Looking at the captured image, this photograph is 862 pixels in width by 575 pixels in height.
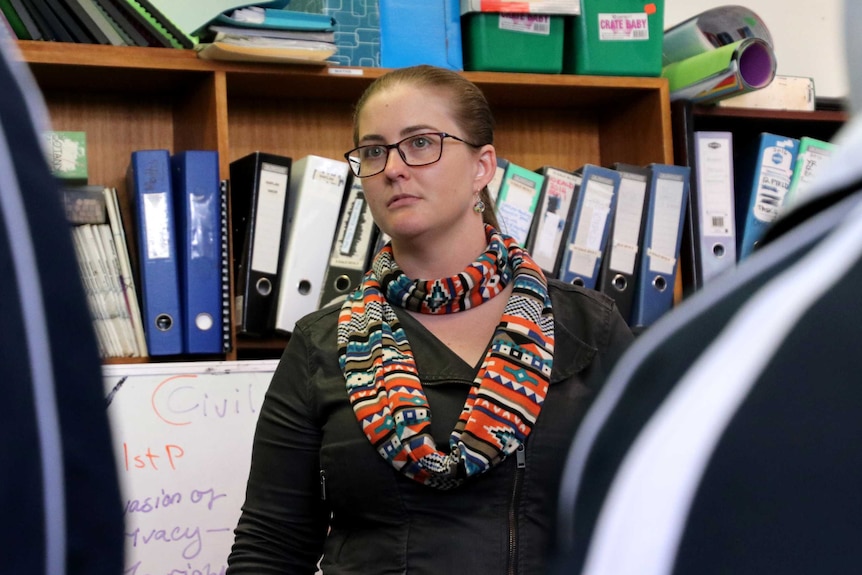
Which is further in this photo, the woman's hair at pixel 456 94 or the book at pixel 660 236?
the book at pixel 660 236

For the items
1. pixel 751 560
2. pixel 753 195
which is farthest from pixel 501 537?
pixel 753 195

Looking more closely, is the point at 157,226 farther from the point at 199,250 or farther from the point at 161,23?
the point at 161,23

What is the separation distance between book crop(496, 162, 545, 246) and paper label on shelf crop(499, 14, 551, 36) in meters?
0.30

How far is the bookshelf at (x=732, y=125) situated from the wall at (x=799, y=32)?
310 mm

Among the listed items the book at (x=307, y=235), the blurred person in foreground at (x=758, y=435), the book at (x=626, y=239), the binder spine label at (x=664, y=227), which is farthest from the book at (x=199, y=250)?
the blurred person in foreground at (x=758, y=435)

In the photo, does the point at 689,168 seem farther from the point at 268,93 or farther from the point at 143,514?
the point at 143,514

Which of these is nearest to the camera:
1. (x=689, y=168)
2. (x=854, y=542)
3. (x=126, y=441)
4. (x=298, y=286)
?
(x=854, y=542)

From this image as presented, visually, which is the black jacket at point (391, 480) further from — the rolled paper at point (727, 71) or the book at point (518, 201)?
the rolled paper at point (727, 71)

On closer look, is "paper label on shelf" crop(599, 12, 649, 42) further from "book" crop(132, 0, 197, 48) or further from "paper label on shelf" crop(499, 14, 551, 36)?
"book" crop(132, 0, 197, 48)

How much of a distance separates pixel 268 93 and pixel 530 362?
1.06m

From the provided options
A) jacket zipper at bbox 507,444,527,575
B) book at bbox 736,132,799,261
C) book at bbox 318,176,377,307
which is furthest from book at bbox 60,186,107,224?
book at bbox 736,132,799,261

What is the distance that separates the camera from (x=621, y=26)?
7.34 ft

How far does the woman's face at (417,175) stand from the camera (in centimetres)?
154

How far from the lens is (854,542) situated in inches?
12.6
